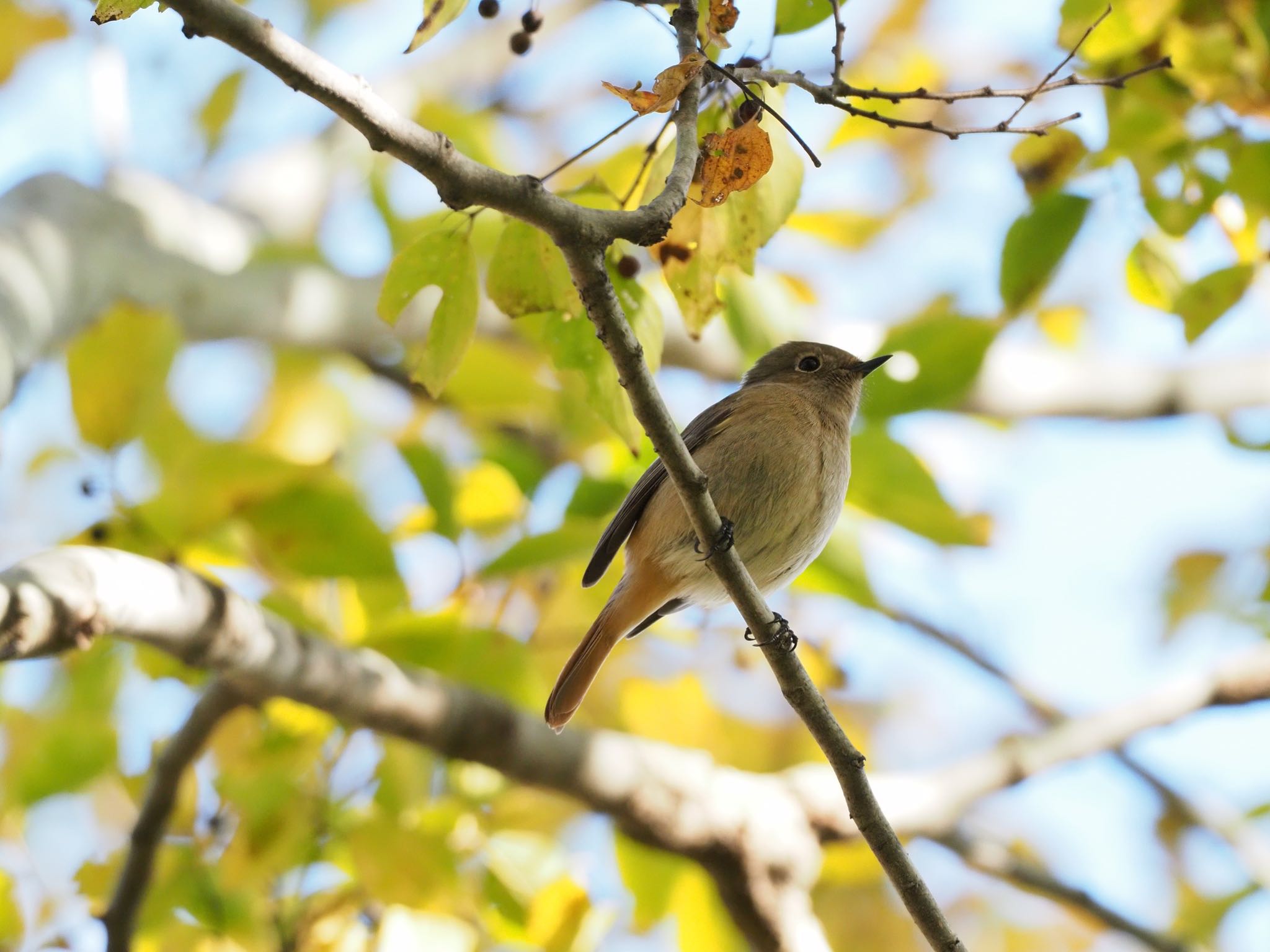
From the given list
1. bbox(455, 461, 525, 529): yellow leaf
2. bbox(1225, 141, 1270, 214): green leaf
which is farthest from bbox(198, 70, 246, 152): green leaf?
bbox(1225, 141, 1270, 214): green leaf

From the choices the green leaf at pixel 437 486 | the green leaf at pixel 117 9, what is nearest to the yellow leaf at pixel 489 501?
the green leaf at pixel 437 486

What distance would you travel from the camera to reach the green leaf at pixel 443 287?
2445mm

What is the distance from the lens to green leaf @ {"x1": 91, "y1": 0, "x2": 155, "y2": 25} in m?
1.79

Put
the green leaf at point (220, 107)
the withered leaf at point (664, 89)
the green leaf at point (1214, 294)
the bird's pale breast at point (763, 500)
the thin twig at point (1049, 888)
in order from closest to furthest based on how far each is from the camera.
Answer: the withered leaf at point (664, 89)
the green leaf at point (1214, 294)
the bird's pale breast at point (763, 500)
the thin twig at point (1049, 888)
the green leaf at point (220, 107)

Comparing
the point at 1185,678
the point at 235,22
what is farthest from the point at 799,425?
the point at 235,22

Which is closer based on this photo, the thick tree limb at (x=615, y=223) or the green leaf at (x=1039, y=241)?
the thick tree limb at (x=615, y=223)

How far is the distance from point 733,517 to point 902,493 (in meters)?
0.54

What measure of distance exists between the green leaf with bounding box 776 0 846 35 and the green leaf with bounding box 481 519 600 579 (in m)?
1.65

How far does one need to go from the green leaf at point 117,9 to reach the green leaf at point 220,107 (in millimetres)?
4471

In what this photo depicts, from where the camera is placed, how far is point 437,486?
4.11 m

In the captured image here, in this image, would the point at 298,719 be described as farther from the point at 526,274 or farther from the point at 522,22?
the point at 522,22

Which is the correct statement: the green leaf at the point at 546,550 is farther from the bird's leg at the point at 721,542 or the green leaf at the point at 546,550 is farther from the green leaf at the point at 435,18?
the green leaf at the point at 435,18

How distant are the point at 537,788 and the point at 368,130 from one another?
2461 mm

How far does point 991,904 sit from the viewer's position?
7648mm
